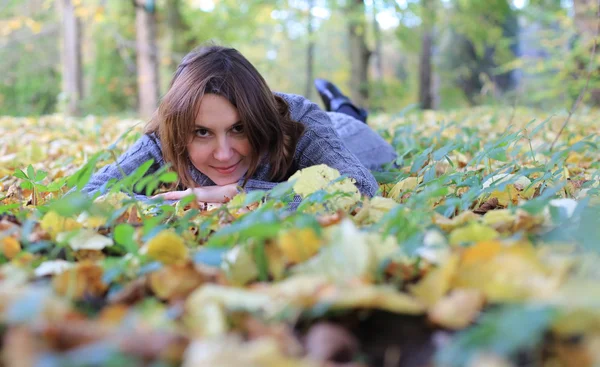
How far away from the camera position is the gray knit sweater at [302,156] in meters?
1.91

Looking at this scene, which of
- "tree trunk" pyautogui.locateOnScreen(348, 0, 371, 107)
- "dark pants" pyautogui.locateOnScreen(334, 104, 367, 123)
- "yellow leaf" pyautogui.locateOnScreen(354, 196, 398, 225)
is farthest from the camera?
"tree trunk" pyautogui.locateOnScreen(348, 0, 371, 107)

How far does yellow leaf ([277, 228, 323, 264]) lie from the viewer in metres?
0.72

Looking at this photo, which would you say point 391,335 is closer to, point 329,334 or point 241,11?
point 329,334

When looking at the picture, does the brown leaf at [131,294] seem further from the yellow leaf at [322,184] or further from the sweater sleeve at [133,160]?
the sweater sleeve at [133,160]

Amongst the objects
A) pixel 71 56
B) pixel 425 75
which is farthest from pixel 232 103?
pixel 425 75

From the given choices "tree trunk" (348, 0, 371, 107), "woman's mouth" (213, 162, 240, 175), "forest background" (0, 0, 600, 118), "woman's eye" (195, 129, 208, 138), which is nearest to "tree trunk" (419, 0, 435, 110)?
"forest background" (0, 0, 600, 118)

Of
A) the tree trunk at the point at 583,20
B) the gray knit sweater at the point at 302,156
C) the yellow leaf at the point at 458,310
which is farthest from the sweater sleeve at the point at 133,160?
the tree trunk at the point at 583,20

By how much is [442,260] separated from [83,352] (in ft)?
1.37

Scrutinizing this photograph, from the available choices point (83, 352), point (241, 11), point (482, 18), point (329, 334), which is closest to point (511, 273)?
point (329, 334)

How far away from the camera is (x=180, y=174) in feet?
6.46

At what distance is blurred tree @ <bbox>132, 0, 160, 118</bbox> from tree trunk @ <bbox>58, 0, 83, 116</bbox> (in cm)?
115

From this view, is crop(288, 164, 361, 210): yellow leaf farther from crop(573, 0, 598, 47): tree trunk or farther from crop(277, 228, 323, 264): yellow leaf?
crop(573, 0, 598, 47): tree trunk

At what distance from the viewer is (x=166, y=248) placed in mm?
797

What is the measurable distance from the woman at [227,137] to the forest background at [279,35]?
859mm
